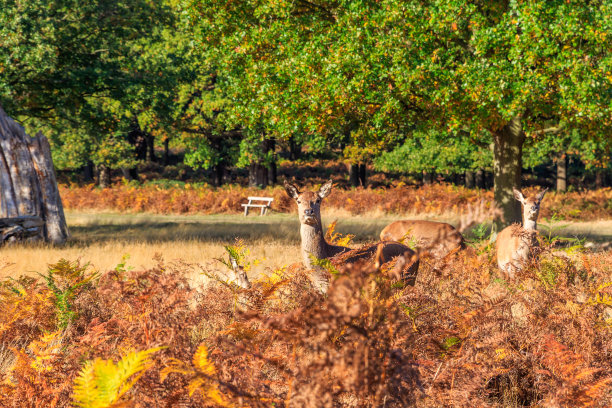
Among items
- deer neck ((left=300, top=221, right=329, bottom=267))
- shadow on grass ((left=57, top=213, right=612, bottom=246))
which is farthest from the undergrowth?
shadow on grass ((left=57, top=213, right=612, bottom=246))

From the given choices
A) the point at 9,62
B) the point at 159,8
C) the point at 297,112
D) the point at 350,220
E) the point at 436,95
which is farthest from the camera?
the point at 350,220

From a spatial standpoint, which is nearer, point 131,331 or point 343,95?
point 131,331

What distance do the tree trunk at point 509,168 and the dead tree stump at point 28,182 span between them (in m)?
12.1

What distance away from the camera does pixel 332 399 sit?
255cm

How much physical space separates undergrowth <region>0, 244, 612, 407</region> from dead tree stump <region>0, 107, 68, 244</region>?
9.56 meters

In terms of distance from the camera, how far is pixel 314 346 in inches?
100

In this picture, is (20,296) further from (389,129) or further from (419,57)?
(389,129)

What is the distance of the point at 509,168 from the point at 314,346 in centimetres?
1269

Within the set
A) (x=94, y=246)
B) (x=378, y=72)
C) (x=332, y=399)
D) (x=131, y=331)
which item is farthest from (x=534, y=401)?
(x=94, y=246)

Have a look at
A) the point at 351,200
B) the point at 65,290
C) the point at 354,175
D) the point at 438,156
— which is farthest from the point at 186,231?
the point at 354,175

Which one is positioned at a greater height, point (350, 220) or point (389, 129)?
point (389, 129)

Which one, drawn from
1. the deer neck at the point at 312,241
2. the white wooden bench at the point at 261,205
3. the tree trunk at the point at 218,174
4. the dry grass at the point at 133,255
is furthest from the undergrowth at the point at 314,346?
the tree trunk at the point at 218,174

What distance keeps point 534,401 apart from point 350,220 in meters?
19.1

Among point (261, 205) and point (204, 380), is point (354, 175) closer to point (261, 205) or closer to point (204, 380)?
point (261, 205)
